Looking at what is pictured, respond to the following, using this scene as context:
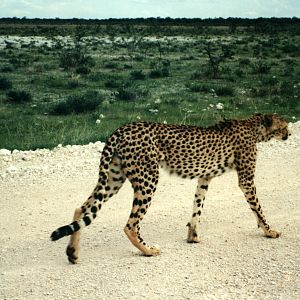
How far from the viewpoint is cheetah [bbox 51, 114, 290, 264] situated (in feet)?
17.2

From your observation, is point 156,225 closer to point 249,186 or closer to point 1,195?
point 249,186

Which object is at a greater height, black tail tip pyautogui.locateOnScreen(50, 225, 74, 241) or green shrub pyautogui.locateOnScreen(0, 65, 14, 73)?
black tail tip pyautogui.locateOnScreen(50, 225, 74, 241)

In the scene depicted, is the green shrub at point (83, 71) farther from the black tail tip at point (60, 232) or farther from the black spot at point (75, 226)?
the black tail tip at point (60, 232)

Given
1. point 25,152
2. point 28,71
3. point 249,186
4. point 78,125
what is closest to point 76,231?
Result: point 249,186

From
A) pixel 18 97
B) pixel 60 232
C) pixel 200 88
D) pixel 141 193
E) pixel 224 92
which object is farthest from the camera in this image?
pixel 200 88

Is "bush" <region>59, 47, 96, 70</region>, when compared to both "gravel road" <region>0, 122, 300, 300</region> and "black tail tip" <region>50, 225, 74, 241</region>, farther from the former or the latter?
"black tail tip" <region>50, 225, 74, 241</region>

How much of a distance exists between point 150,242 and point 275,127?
Result: 6.43 ft

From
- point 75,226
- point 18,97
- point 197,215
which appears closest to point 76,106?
point 18,97

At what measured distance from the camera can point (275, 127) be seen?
6340 mm

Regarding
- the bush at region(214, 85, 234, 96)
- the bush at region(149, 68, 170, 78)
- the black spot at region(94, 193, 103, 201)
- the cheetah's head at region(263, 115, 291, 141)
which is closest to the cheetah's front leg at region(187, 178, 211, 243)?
the cheetah's head at region(263, 115, 291, 141)

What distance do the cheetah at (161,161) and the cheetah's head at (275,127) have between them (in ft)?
0.08

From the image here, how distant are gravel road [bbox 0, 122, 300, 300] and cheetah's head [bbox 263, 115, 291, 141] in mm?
1012

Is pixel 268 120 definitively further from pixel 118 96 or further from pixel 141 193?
pixel 118 96

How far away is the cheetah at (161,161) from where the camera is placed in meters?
5.23
